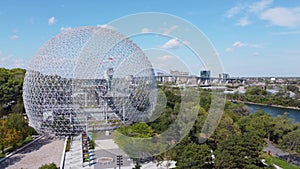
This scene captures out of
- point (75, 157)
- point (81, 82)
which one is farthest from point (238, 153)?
point (81, 82)

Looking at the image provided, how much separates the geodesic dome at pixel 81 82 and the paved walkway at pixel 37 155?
96 centimetres

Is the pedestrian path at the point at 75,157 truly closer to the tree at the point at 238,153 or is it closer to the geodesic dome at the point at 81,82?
the geodesic dome at the point at 81,82

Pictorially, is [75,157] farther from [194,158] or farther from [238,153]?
[238,153]

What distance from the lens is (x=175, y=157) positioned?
1297 cm

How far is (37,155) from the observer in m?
15.2

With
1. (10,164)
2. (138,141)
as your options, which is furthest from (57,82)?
(138,141)

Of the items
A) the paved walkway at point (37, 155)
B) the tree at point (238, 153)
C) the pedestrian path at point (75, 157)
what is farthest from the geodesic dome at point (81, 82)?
the tree at point (238, 153)

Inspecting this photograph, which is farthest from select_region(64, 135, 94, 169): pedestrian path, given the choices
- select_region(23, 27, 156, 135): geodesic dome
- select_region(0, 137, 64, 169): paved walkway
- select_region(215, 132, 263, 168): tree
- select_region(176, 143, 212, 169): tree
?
select_region(215, 132, 263, 168): tree

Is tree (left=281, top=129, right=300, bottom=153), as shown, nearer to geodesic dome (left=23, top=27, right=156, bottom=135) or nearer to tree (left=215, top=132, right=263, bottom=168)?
tree (left=215, top=132, right=263, bottom=168)

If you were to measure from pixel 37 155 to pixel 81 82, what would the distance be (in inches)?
207

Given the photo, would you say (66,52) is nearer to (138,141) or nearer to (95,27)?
(95,27)

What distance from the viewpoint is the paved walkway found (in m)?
13.8

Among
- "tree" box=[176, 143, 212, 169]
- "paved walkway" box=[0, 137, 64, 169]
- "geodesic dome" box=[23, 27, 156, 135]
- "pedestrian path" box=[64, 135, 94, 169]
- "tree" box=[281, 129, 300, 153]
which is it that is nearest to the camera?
"tree" box=[176, 143, 212, 169]

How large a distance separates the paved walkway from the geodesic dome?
3.14ft
